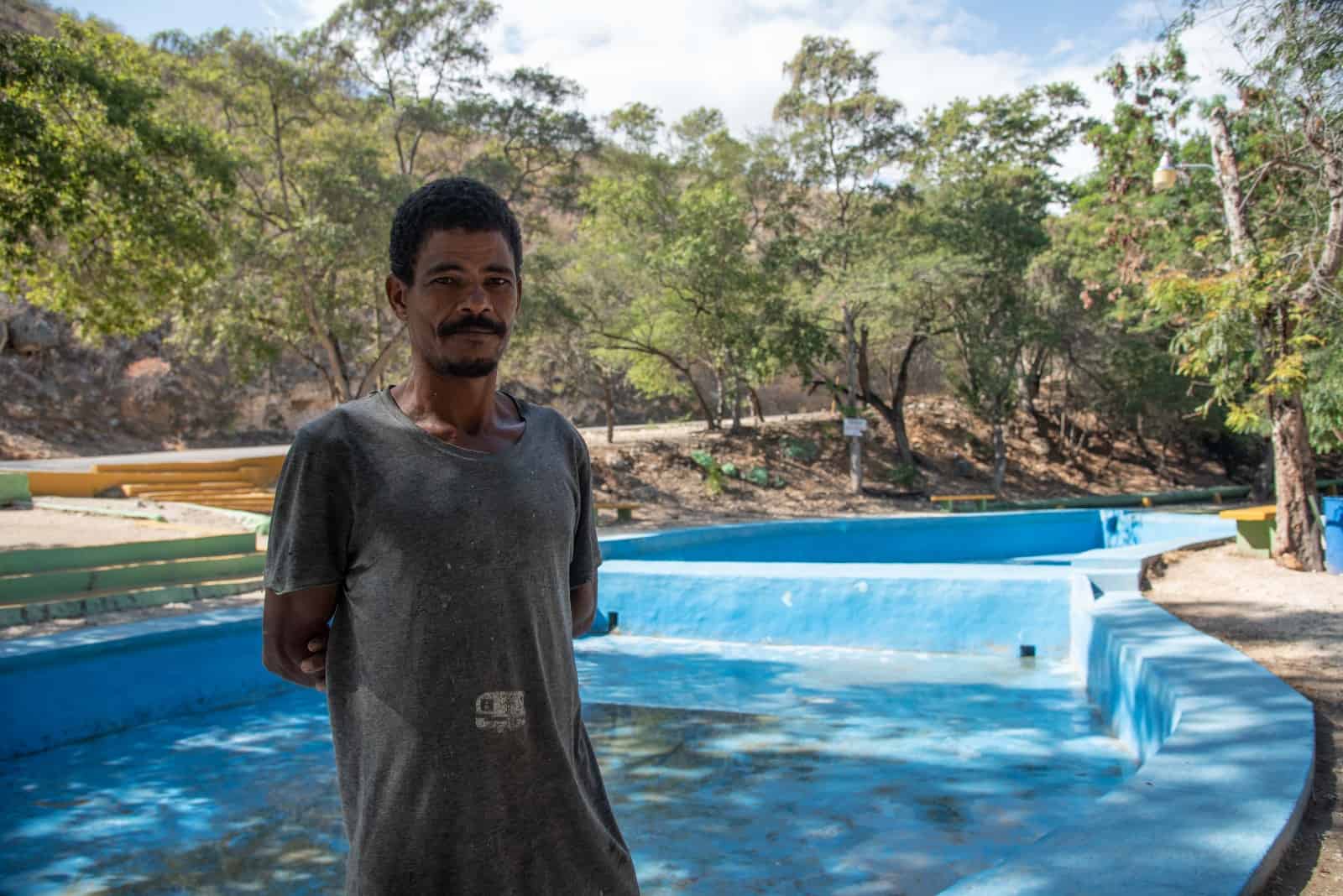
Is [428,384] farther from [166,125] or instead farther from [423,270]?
[166,125]

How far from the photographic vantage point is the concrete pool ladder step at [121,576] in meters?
8.22

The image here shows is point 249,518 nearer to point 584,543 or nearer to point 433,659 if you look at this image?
point 584,543

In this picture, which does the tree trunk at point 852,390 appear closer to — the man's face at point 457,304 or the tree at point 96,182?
the tree at point 96,182

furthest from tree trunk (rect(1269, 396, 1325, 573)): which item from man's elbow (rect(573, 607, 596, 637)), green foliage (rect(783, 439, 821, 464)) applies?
green foliage (rect(783, 439, 821, 464))

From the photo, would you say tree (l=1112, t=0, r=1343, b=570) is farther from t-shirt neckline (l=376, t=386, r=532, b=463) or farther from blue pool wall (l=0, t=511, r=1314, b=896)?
t-shirt neckline (l=376, t=386, r=532, b=463)

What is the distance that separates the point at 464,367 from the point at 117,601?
845 cm

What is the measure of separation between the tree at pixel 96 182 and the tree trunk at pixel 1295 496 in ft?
36.7

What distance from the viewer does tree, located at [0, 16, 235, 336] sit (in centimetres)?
879

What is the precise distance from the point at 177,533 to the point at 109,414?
55.7 ft

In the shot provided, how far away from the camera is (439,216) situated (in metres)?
1.41

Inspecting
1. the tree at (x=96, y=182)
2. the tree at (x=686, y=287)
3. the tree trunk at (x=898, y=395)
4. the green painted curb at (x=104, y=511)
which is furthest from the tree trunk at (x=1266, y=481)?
the green painted curb at (x=104, y=511)

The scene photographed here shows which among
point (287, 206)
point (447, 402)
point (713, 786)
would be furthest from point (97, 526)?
point (447, 402)

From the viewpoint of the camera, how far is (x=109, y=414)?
26.8 metres

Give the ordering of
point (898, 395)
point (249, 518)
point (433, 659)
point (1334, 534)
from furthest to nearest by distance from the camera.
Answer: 1. point (898, 395)
2. point (249, 518)
3. point (1334, 534)
4. point (433, 659)
